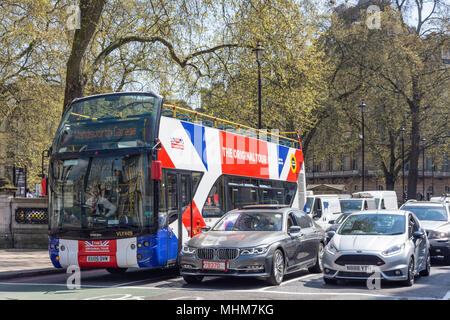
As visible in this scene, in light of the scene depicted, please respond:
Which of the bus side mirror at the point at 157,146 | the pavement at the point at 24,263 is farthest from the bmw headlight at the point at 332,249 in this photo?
the pavement at the point at 24,263

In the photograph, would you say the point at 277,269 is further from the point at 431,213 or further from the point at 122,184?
the point at 431,213

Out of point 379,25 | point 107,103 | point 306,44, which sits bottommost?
point 107,103

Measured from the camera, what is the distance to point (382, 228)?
42.4 ft

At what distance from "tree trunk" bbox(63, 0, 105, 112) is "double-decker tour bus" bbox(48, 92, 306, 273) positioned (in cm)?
701

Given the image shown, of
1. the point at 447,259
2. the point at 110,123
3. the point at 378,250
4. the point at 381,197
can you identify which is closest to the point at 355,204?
the point at 381,197

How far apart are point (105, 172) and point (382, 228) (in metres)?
5.91

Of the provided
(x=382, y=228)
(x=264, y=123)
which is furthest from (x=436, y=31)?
(x=382, y=228)

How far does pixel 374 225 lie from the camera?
13.1m

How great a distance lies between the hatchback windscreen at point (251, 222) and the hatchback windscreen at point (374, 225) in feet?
4.56

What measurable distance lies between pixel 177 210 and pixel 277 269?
2885 millimetres

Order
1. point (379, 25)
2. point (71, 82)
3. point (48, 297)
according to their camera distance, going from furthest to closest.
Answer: point (379, 25) → point (71, 82) → point (48, 297)

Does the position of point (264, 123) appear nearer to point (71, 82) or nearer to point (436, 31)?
point (71, 82)

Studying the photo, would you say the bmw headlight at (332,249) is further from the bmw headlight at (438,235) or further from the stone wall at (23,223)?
the stone wall at (23,223)
